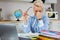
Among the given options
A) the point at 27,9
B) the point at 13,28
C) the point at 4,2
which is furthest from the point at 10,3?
the point at 13,28

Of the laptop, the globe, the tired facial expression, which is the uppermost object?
the tired facial expression

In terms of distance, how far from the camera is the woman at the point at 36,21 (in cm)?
196

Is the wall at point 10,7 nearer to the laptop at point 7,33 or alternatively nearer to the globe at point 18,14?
the globe at point 18,14

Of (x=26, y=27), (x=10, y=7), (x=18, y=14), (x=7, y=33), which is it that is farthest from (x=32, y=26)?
(x=7, y=33)

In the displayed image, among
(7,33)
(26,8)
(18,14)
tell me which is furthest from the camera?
(26,8)

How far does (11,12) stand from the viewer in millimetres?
1974

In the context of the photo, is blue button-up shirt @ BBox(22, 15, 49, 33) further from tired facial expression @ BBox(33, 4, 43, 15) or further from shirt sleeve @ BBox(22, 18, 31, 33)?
tired facial expression @ BBox(33, 4, 43, 15)

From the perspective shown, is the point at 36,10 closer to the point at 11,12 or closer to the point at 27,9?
the point at 27,9

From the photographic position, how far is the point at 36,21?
6.57 feet

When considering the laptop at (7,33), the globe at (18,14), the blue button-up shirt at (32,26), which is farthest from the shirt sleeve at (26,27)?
the laptop at (7,33)

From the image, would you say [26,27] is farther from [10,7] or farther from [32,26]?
[10,7]

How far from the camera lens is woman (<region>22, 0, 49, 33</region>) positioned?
196cm

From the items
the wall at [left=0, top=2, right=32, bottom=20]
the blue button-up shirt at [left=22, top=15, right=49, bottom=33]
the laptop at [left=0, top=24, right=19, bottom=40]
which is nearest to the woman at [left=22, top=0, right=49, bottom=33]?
the blue button-up shirt at [left=22, top=15, right=49, bottom=33]

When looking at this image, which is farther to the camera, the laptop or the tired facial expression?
the tired facial expression
